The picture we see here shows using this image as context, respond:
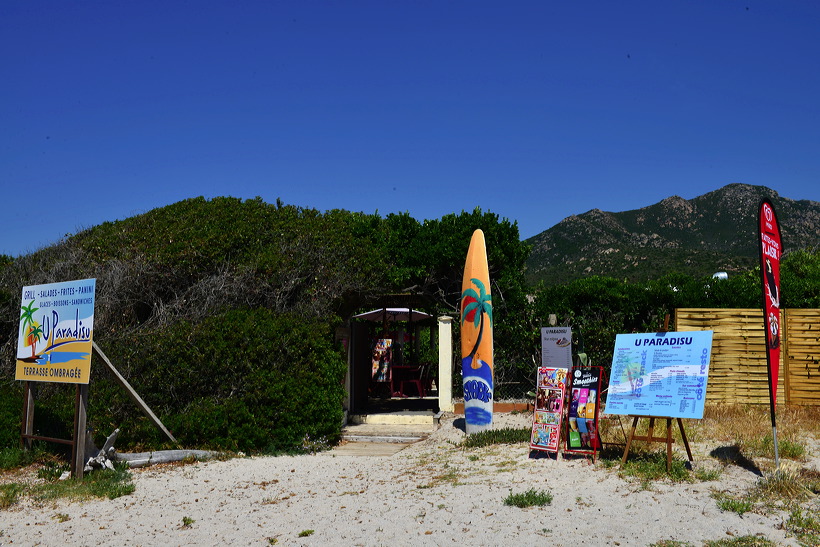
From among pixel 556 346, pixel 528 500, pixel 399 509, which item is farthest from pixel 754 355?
pixel 399 509

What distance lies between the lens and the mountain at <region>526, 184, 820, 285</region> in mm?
35281

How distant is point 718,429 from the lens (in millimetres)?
8570

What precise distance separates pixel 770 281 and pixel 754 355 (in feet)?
16.2

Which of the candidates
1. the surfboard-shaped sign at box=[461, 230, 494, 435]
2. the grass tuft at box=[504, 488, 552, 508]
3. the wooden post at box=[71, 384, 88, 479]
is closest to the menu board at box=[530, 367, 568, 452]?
the grass tuft at box=[504, 488, 552, 508]

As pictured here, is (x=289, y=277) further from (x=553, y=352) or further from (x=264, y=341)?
(x=553, y=352)

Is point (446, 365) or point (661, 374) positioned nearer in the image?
point (661, 374)

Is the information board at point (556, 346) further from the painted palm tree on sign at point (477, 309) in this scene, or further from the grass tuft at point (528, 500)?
the grass tuft at point (528, 500)

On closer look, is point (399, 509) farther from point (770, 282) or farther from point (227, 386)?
point (770, 282)

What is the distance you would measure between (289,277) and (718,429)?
6834 millimetres

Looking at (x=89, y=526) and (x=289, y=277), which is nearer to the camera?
(x=89, y=526)

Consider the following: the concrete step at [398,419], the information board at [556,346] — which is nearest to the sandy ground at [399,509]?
the information board at [556,346]

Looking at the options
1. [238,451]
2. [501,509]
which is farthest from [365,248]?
[501,509]

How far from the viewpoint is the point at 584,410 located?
7.75 m

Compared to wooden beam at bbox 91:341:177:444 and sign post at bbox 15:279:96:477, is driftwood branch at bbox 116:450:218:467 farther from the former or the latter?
sign post at bbox 15:279:96:477
